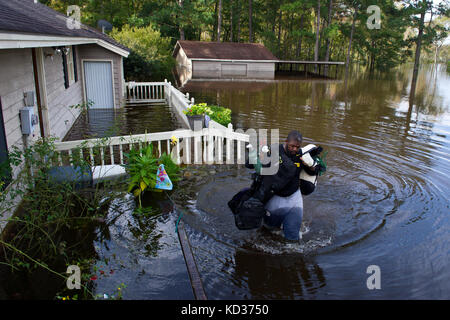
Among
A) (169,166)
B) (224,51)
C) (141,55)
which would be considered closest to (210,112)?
(169,166)

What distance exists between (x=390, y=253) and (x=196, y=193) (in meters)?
3.54

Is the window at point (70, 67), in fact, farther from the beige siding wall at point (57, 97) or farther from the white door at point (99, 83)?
the white door at point (99, 83)

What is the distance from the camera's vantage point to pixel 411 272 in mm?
4609

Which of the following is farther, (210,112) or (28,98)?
(210,112)

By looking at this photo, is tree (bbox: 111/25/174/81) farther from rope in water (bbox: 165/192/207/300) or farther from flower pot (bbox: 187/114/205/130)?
rope in water (bbox: 165/192/207/300)

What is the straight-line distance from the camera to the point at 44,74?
8.53 m

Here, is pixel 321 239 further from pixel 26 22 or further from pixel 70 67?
pixel 70 67

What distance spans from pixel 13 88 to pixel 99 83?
34.1ft

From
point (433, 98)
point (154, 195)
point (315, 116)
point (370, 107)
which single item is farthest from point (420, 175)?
point (433, 98)

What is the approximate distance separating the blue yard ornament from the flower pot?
71.5 inches

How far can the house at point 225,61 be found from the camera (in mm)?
35781

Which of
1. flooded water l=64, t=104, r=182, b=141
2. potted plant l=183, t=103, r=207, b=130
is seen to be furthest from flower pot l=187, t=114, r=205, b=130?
flooded water l=64, t=104, r=182, b=141
